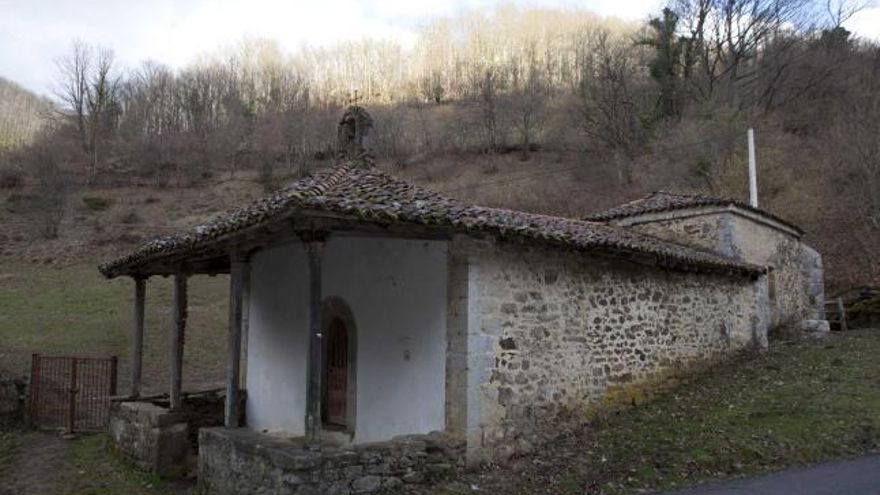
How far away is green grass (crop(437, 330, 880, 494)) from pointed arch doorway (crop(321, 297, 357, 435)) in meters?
2.00

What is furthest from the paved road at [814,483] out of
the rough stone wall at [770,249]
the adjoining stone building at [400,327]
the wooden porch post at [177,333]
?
the rough stone wall at [770,249]

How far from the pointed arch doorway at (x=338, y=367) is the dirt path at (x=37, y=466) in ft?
12.1

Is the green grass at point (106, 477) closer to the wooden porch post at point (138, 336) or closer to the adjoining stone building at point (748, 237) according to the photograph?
the wooden porch post at point (138, 336)

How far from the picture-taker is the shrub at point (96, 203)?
120ft

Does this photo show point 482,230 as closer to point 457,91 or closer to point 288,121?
point 288,121

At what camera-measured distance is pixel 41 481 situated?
9.44 m

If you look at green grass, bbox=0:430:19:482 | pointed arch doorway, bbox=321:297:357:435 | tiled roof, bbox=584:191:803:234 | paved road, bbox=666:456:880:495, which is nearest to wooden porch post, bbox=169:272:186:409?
green grass, bbox=0:430:19:482

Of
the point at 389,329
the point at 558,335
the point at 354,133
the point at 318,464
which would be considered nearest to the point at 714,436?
the point at 558,335

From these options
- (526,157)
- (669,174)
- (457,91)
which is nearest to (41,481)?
(669,174)

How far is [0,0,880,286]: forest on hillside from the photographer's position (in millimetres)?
25375

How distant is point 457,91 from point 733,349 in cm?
4367

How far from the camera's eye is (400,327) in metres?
8.60

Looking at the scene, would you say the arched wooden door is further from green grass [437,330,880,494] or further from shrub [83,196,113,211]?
shrub [83,196,113,211]

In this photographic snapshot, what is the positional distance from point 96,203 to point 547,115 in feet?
91.0
